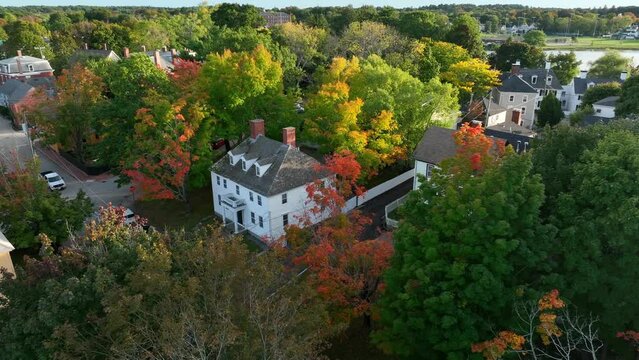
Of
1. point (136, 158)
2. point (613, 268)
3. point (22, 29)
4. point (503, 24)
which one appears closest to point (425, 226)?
point (613, 268)

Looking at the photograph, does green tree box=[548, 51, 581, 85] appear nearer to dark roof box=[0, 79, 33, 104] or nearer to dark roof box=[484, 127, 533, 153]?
dark roof box=[484, 127, 533, 153]

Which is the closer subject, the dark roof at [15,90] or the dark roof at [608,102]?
the dark roof at [608,102]

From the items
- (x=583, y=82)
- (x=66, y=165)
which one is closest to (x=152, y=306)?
(x=66, y=165)

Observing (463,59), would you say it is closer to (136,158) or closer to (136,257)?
(136,158)

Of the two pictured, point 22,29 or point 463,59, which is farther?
point 22,29

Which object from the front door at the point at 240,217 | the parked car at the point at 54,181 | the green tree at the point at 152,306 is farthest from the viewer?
the parked car at the point at 54,181

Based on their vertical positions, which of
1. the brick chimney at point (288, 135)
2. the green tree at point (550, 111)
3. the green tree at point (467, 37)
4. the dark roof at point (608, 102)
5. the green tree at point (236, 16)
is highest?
the green tree at point (236, 16)

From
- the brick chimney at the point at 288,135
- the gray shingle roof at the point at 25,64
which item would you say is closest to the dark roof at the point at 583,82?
the brick chimney at the point at 288,135

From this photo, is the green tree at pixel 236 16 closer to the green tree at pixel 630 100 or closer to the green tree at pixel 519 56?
the green tree at pixel 519 56
